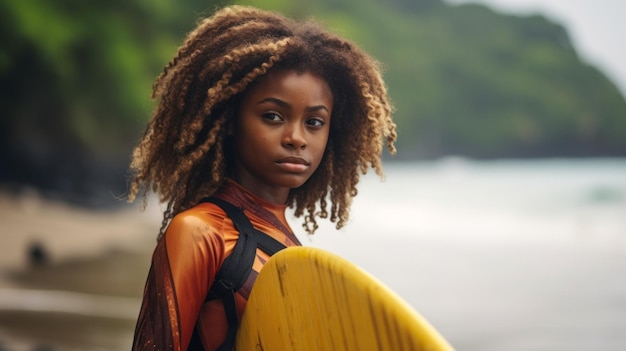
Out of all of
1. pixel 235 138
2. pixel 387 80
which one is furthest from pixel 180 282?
pixel 387 80

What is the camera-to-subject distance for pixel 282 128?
234 cm

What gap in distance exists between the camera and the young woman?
216cm

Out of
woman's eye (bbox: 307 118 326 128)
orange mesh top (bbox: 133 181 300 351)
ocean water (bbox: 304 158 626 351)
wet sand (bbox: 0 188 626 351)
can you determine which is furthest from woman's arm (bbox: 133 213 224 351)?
wet sand (bbox: 0 188 626 351)

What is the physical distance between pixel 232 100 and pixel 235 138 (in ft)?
0.31

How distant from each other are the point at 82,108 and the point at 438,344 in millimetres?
22117

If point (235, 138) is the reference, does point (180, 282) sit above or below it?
below

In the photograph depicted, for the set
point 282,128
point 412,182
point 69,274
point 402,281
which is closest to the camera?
point 282,128

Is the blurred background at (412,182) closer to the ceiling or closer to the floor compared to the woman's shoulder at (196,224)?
closer to the ceiling

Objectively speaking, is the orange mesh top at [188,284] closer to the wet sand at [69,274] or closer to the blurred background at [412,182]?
the blurred background at [412,182]

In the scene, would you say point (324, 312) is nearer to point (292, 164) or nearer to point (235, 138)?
point (292, 164)

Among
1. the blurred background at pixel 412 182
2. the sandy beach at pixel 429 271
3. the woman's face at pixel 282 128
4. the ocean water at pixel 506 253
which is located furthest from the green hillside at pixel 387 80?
the woman's face at pixel 282 128

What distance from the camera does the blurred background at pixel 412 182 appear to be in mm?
10320

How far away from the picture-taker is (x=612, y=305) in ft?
39.2

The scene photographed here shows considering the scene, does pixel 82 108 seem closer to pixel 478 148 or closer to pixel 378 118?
pixel 378 118
